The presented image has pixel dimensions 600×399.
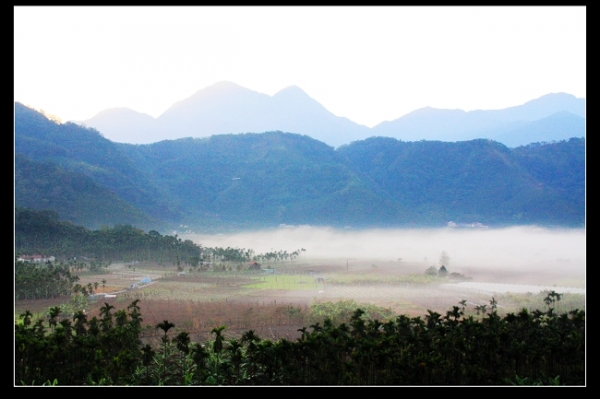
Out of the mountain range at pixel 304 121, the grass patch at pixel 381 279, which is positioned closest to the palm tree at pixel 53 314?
the mountain range at pixel 304 121

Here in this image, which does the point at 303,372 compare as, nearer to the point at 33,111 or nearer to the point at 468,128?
the point at 468,128

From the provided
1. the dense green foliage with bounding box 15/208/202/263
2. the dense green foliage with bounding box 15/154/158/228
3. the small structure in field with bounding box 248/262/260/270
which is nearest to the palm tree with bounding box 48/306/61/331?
the dense green foliage with bounding box 15/208/202/263

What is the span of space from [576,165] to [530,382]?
364 cm

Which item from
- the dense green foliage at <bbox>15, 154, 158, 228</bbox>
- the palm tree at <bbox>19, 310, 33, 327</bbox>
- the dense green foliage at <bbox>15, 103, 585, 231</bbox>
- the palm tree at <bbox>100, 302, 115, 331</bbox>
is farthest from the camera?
the dense green foliage at <bbox>15, 103, 585, 231</bbox>

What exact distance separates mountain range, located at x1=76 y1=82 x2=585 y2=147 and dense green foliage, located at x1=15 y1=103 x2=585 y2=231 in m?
0.18

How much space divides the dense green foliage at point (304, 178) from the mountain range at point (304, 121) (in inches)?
7.3

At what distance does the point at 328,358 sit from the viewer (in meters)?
4.65

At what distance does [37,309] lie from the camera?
5.84m

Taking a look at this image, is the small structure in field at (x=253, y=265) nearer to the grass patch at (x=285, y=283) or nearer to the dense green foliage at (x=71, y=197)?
the grass patch at (x=285, y=283)

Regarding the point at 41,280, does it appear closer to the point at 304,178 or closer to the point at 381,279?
the point at 304,178

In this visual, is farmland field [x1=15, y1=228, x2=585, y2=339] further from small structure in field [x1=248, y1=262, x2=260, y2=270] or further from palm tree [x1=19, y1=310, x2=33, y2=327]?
palm tree [x1=19, y1=310, x2=33, y2=327]

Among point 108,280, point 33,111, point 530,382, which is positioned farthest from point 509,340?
point 33,111

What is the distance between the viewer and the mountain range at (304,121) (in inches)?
279

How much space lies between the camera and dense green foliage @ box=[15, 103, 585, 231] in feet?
24.2
